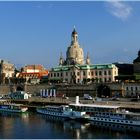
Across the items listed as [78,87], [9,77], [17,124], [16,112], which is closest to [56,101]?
[16,112]

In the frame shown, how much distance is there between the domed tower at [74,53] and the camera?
121 m

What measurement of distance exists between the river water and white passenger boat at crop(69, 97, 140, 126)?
1962 millimetres

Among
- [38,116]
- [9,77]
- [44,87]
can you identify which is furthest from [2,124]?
[9,77]

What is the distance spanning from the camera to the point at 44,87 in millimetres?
96750

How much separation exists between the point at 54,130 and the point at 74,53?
7701 cm

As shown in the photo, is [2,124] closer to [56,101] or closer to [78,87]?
[56,101]

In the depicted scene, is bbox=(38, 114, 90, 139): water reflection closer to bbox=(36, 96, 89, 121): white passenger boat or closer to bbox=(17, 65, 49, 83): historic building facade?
bbox=(36, 96, 89, 121): white passenger boat

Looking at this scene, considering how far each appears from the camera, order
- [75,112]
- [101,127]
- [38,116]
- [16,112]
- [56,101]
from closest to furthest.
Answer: [101,127] < [75,112] < [38,116] < [16,112] < [56,101]

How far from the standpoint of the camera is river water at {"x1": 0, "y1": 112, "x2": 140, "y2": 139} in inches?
1662

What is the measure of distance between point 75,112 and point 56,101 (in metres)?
19.3

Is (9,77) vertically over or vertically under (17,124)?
over

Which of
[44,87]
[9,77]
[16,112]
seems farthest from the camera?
[9,77]

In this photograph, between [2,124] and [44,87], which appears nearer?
[2,124]

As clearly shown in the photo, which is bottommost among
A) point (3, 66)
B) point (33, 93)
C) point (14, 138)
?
point (14, 138)
